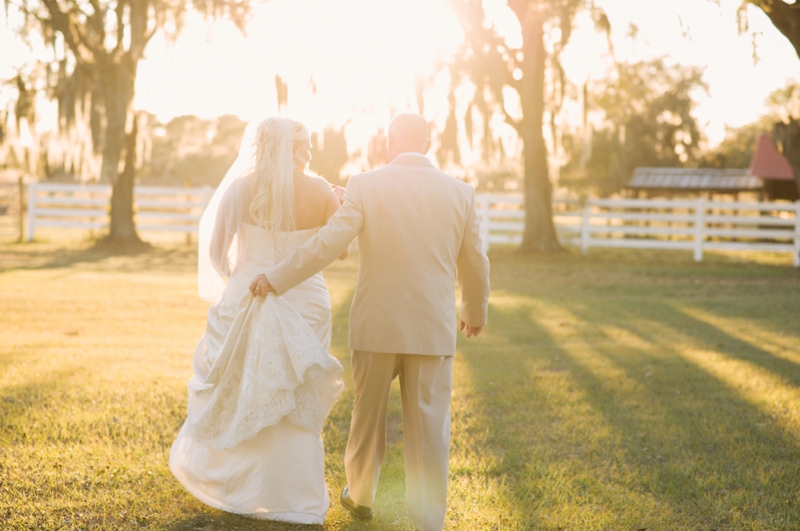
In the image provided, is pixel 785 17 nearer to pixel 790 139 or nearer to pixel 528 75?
pixel 790 139

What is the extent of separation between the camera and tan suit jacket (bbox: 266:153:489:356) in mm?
3568

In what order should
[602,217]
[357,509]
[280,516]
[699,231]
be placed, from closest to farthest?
[280,516] < [357,509] < [699,231] < [602,217]

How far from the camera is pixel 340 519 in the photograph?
385 centimetres

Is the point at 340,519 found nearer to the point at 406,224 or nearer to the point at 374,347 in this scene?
the point at 374,347

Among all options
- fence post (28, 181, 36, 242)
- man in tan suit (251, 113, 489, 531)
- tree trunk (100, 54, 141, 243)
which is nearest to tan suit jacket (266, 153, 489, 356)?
man in tan suit (251, 113, 489, 531)

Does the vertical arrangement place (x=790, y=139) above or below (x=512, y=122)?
below

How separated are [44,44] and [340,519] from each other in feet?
55.4

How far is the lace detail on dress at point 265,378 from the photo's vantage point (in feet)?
12.1

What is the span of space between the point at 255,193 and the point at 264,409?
Result: 1.08 m

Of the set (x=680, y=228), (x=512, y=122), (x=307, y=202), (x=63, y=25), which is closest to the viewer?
(x=307, y=202)

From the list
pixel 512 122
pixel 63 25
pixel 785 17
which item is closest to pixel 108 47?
pixel 63 25

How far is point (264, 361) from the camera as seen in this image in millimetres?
3742

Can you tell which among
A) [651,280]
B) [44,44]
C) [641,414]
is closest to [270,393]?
[641,414]

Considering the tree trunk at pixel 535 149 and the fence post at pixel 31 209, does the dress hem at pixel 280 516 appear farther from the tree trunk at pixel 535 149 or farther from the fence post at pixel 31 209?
the fence post at pixel 31 209
